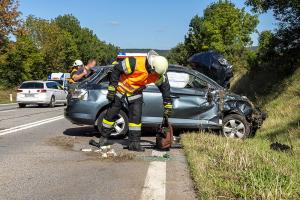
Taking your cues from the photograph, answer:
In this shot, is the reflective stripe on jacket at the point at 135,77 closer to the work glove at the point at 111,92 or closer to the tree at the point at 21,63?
the work glove at the point at 111,92

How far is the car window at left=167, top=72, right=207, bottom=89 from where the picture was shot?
10445mm

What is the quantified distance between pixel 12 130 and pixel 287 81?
1002 cm

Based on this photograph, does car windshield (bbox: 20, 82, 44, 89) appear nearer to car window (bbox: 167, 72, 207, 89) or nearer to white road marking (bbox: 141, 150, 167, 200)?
car window (bbox: 167, 72, 207, 89)

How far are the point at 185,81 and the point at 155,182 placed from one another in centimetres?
490

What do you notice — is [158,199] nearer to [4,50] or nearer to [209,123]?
[209,123]

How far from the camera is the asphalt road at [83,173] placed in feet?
17.3

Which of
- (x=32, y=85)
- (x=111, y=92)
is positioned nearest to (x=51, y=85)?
(x=32, y=85)

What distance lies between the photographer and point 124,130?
1003 centimetres

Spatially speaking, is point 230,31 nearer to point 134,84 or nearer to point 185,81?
point 185,81

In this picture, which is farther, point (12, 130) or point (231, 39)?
point (231, 39)

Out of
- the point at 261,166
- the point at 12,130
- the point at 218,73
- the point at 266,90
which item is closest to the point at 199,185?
the point at 261,166

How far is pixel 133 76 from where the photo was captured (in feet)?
26.3

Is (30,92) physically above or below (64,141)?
above

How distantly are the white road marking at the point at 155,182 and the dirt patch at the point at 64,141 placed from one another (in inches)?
93.5
